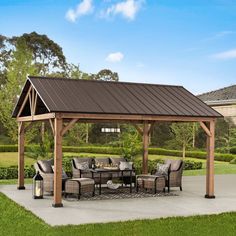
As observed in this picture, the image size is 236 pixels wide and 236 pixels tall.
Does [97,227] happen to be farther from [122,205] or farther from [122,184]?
[122,184]

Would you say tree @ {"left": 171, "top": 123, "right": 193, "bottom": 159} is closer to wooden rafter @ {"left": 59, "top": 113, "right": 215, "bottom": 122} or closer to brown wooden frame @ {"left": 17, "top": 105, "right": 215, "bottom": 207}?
brown wooden frame @ {"left": 17, "top": 105, "right": 215, "bottom": 207}

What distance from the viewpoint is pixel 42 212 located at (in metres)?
10.6

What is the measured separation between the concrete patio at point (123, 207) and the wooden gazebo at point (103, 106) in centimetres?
54

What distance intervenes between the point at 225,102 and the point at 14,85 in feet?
44.9

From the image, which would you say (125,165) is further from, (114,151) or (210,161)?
(114,151)

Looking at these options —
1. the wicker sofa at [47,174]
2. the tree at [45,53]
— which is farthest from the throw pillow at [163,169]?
the tree at [45,53]

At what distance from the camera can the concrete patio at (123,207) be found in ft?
32.9

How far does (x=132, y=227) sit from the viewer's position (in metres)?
9.08

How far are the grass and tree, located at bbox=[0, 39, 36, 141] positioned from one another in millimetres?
19701

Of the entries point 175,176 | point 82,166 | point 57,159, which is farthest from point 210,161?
point 57,159

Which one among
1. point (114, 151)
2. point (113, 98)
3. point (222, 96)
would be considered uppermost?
point (222, 96)

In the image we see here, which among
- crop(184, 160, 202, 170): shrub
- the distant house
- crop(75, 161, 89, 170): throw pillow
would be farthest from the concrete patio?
the distant house

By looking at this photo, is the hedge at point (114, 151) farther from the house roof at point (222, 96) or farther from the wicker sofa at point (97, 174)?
the wicker sofa at point (97, 174)

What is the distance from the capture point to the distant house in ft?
97.3
